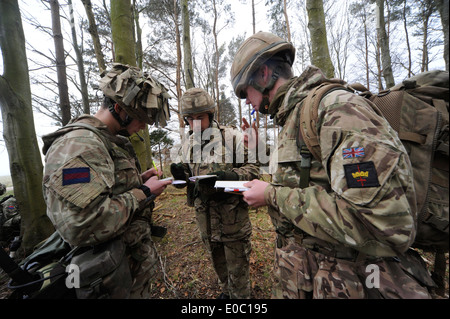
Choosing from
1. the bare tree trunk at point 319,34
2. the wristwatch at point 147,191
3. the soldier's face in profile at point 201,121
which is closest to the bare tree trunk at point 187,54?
the soldier's face in profile at point 201,121

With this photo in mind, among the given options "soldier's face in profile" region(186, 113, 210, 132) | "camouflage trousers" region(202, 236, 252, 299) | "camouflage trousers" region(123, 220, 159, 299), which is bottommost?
"camouflage trousers" region(202, 236, 252, 299)

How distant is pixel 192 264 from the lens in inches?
143

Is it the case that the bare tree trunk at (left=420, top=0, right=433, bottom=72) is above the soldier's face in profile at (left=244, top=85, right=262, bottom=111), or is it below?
above

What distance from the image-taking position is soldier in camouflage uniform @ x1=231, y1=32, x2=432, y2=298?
0.90 meters

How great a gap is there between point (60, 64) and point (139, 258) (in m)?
5.87

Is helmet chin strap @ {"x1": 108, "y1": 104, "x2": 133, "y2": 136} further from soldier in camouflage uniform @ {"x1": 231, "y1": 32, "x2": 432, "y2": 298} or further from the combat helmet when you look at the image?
soldier in camouflage uniform @ {"x1": 231, "y1": 32, "x2": 432, "y2": 298}

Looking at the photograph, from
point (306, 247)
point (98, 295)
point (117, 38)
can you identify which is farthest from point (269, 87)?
point (117, 38)

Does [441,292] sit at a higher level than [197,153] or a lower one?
lower

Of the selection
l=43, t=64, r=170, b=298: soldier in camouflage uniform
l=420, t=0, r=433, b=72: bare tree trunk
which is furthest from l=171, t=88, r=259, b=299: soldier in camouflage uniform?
l=420, t=0, r=433, b=72: bare tree trunk

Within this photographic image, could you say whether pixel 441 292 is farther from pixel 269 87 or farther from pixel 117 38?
pixel 117 38

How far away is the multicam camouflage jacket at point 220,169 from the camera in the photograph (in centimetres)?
256

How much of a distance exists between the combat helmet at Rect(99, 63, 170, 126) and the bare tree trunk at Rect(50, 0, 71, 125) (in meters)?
3.98

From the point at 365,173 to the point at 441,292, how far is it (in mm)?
1214

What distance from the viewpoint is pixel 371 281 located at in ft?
3.69
